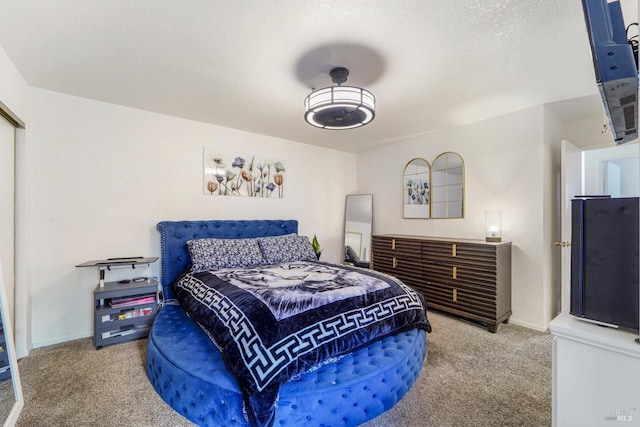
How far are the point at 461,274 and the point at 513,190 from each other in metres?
1.14

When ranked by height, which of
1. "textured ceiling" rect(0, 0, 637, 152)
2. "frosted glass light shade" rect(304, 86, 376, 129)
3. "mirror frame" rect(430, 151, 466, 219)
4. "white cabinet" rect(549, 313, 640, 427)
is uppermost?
"textured ceiling" rect(0, 0, 637, 152)

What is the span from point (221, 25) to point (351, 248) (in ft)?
12.5

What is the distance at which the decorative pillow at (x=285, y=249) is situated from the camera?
344cm

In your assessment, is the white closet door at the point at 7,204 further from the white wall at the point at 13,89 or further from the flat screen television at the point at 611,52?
the flat screen television at the point at 611,52

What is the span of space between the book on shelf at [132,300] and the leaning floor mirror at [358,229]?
302 cm

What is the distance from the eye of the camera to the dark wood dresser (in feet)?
9.80

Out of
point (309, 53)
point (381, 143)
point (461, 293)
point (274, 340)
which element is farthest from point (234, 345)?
point (381, 143)

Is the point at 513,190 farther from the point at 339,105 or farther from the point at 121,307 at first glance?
the point at 121,307

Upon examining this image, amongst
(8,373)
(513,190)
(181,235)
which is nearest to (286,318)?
(8,373)

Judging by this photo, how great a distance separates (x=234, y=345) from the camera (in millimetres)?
1619

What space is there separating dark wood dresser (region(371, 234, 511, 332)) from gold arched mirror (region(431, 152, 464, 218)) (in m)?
0.57

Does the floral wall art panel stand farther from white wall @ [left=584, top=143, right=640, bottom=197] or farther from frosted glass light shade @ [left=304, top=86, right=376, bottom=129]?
white wall @ [left=584, top=143, right=640, bottom=197]

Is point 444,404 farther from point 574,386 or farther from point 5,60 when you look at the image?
point 5,60

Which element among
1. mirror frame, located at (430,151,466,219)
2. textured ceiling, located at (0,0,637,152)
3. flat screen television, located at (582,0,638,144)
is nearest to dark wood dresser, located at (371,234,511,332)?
mirror frame, located at (430,151,466,219)
